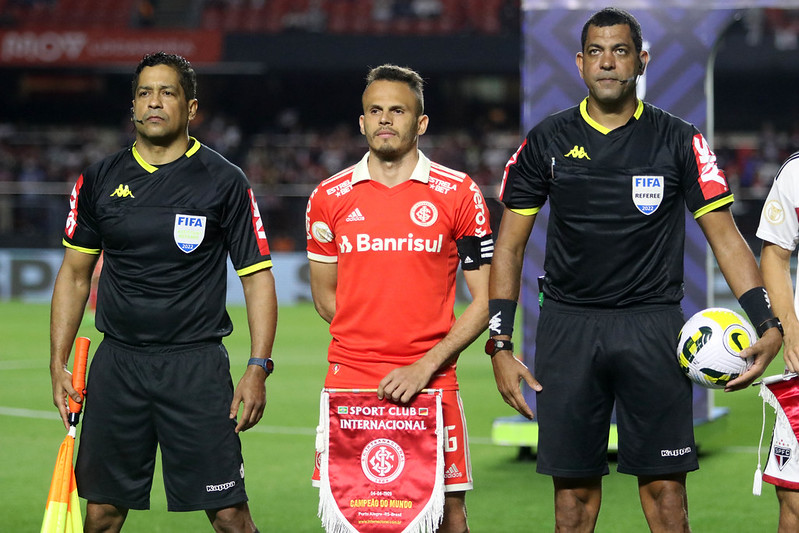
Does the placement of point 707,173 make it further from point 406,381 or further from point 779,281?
point 406,381

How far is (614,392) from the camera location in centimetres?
468

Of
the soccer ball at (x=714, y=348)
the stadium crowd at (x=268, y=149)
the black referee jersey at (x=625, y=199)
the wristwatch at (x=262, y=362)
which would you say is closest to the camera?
the soccer ball at (x=714, y=348)

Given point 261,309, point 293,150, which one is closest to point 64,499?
point 261,309

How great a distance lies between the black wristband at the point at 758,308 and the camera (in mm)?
4391

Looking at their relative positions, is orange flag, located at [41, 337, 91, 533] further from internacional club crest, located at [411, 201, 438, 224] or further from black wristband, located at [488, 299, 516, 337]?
black wristband, located at [488, 299, 516, 337]

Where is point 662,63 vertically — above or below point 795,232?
above

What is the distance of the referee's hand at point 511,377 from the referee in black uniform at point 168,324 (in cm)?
87

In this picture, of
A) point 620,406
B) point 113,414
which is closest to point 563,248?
point 620,406

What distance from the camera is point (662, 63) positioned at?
7.97 metres

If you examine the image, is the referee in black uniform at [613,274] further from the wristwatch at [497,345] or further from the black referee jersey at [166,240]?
the black referee jersey at [166,240]

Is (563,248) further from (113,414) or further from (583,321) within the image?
(113,414)

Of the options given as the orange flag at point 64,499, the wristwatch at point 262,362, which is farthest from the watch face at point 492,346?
the orange flag at point 64,499

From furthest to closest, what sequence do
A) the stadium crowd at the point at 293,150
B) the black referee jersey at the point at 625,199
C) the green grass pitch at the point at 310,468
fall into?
the stadium crowd at the point at 293,150 < the green grass pitch at the point at 310,468 < the black referee jersey at the point at 625,199

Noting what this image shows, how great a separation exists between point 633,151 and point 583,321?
655 mm
